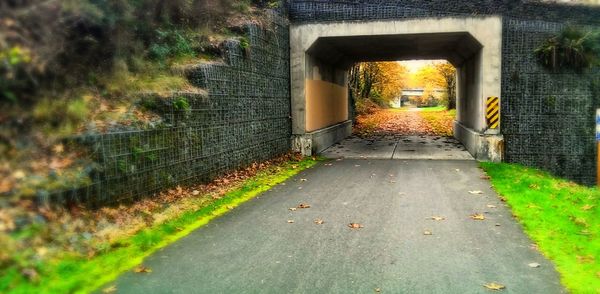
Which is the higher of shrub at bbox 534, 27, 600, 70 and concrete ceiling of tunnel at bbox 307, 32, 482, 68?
concrete ceiling of tunnel at bbox 307, 32, 482, 68

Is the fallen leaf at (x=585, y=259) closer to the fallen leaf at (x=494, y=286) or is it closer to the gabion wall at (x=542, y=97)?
the fallen leaf at (x=494, y=286)

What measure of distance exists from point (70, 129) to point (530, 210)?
7119 mm

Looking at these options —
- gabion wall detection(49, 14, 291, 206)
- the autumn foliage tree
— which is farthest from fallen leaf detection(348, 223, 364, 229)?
the autumn foliage tree

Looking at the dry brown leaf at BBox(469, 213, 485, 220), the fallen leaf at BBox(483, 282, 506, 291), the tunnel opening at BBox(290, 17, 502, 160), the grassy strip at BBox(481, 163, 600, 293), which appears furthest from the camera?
the tunnel opening at BBox(290, 17, 502, 160)

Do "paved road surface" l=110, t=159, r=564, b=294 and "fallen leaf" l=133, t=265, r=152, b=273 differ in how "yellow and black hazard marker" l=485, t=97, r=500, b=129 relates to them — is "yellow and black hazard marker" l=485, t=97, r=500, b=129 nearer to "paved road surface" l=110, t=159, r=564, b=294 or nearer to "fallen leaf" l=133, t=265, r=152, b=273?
"paved road surface" l=110, t=159, r=564, b=294

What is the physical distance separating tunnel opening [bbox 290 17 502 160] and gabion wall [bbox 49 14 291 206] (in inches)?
22.6

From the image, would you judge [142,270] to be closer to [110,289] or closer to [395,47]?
[110,289]

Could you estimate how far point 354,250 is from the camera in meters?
5.91

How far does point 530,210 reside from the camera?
7.91 meters

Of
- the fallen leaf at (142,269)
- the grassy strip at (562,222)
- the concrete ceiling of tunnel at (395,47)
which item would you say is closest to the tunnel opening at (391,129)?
the concrete ceiling of tunnel at (395,47)

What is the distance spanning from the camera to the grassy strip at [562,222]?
5.09m

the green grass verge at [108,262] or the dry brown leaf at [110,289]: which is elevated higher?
the green grass verge at [108,262]

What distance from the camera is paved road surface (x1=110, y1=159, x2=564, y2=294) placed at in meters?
4.79

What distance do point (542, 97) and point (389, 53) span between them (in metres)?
7.79
